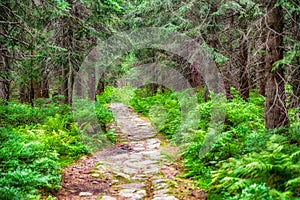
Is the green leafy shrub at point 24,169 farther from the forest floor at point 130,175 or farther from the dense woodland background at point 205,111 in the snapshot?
the forest floor at point 130,175

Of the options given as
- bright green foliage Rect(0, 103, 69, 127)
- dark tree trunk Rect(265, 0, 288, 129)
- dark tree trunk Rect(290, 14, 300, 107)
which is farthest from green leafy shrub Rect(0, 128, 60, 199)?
dark tree trunk Rect(290, 14, 300, 107)

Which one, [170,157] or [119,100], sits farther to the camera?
[119,100]

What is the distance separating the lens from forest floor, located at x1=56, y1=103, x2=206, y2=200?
6070mm

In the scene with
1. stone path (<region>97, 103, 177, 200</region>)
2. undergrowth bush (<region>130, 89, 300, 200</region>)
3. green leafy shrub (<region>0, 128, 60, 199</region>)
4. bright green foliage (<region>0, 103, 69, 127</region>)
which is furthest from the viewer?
bright green foliage (<region>0, 103, 69, 127</region>)

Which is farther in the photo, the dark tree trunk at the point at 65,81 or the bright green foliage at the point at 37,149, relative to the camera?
the dark tree trunk at the point at 65,81

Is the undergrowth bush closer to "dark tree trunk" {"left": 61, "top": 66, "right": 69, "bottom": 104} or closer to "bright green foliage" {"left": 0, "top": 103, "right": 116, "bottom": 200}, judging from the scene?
"bright green foliage" {"left": 0, "top": 103, "right": 116, "bottom": 200}

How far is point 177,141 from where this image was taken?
10.2 m

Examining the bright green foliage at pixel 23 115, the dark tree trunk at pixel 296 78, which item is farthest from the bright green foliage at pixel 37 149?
the dark tree trunk at pixel 296 78

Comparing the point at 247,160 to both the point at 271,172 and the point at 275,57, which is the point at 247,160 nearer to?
the point at 271,172

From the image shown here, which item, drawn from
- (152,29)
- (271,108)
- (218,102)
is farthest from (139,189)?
(152,29)

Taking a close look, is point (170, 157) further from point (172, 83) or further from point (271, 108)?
point (172, 83)

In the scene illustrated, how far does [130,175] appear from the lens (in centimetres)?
743

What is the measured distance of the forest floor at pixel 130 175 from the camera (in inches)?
239

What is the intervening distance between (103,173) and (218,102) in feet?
17.5
